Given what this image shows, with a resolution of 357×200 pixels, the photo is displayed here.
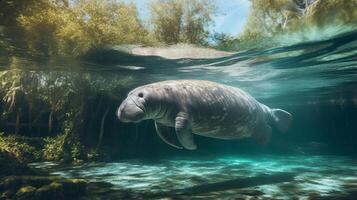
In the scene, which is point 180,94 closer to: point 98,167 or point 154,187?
point 154,187

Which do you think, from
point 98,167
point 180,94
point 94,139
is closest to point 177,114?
point 180,94

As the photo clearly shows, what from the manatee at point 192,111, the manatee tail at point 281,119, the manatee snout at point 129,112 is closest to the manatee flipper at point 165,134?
the manatee at point 192,111

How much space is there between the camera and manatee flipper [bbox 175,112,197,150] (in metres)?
7.35

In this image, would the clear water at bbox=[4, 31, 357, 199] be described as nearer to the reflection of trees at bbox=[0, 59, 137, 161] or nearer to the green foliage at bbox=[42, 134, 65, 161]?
the reflection of trees at bbox=[0, 59, 137, 161]

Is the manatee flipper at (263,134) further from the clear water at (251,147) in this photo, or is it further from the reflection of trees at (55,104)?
the reflection of trees at (55,104)

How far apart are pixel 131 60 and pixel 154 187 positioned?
8.67 meters

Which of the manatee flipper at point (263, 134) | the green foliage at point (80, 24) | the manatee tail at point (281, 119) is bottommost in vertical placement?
the manatee flipper at point (263, 134)

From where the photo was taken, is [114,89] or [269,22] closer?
[269,22]

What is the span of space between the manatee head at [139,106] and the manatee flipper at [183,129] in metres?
0.51

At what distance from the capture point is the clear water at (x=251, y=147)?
8641 millimetres

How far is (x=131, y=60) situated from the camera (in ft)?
53.8

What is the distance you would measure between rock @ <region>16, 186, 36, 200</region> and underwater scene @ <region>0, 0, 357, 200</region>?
3cm

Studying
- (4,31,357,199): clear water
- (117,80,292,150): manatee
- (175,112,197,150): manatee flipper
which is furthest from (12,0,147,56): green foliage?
(175,112,197,150): manatee flipper

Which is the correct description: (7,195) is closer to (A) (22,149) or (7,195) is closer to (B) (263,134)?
(B) (263,134)
